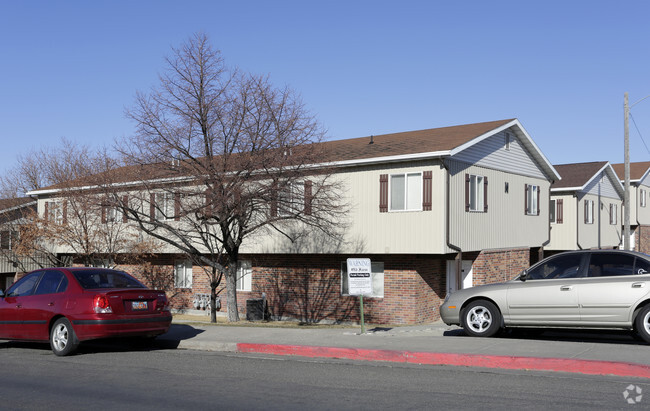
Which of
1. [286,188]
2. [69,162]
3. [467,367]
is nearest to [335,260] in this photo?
[286,188]

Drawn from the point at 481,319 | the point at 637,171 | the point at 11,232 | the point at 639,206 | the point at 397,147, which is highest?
the point at 637,171

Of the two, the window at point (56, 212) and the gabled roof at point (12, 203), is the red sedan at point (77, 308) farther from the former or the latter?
the gabled roof at point (12, 203)

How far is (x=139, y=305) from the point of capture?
1084 cm

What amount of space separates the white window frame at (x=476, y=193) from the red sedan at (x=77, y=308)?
14021 mm

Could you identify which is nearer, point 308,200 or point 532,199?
point 308,200

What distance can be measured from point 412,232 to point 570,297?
10.4 metres

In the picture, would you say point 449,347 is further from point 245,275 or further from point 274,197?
point 245,275

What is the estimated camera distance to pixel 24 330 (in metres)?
11.3

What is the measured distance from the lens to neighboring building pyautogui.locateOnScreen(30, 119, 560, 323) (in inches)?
822

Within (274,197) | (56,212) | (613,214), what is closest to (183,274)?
(56,212)

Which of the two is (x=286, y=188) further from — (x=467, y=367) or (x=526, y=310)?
(x=467, y=367)

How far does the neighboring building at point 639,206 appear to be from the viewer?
44281 mm

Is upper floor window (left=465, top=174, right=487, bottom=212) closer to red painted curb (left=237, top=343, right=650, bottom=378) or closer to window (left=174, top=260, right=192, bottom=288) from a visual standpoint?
window (left=174, top=260, right=192, bottom=288)

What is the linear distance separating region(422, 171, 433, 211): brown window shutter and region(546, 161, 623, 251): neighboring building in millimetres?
13807
